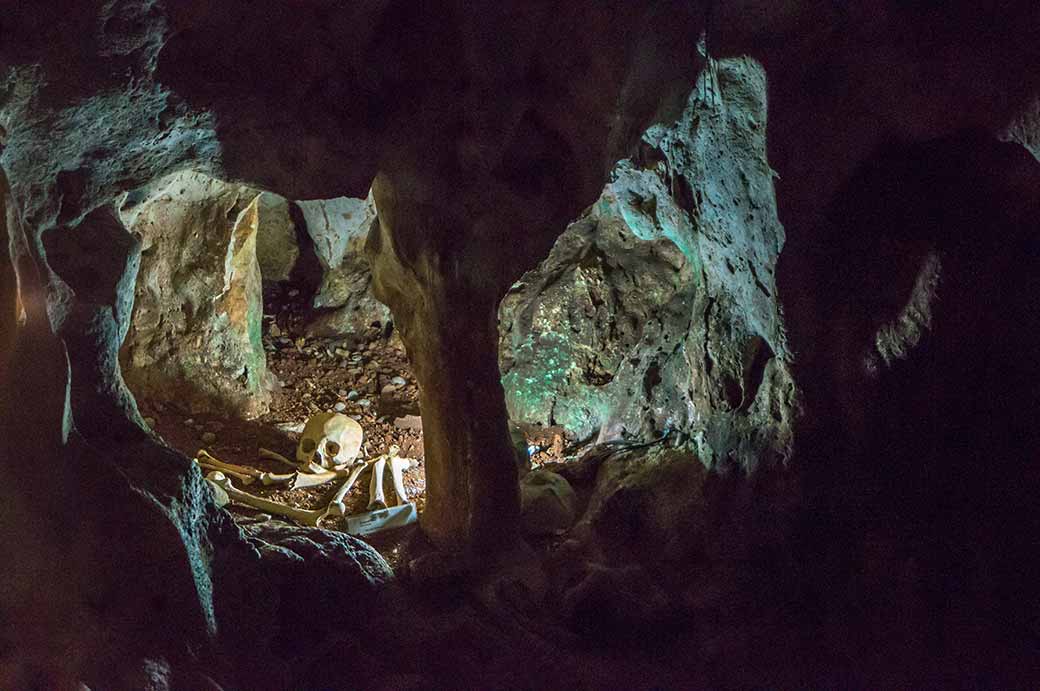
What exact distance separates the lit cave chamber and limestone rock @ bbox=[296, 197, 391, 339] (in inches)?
113

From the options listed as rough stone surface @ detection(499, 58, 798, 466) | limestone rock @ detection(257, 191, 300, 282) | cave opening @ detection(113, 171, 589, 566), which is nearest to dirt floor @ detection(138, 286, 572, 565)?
cave opening @ detection(113, 171, 589, 566)

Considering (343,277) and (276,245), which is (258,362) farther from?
(276,245)

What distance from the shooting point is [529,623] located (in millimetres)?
3018

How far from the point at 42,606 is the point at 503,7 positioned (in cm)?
201

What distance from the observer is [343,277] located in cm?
658

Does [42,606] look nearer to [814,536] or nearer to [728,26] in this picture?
[814,536]

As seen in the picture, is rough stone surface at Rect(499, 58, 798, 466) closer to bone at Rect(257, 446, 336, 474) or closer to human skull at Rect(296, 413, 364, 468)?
human skull at Rect(296, 413, 364, 468)

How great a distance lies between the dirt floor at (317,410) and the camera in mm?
4500

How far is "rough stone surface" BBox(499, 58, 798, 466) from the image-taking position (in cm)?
321

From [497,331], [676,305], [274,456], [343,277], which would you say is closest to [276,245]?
[343,277]

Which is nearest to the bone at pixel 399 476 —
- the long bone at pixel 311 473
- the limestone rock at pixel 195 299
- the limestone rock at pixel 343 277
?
the long bone at pixel 311 473

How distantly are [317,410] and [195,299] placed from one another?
1028 millimetres

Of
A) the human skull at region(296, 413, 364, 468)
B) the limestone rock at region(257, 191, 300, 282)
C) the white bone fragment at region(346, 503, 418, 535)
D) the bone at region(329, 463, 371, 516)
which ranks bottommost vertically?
the white bone fragment at region(346, 503, 418, 535)

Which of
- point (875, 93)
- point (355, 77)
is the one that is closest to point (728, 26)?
point (875, 93)
